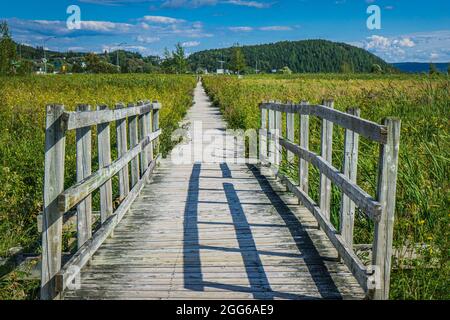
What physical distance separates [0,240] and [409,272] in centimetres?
386

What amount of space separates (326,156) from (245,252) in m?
1.33

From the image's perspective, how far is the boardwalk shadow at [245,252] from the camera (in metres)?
3.88

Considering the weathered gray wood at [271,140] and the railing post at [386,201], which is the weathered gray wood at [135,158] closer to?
the weathered gray wood at [271,140]

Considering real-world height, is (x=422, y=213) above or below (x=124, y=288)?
above

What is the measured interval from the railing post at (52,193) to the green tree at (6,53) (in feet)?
197

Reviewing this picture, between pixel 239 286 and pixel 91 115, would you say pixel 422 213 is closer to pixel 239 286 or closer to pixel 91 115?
pixel 239 286

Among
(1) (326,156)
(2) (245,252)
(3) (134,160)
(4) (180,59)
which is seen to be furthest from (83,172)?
(4) (180,59)

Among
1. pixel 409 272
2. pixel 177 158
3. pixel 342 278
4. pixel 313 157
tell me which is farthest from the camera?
pixel 177 158

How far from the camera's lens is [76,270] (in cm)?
379

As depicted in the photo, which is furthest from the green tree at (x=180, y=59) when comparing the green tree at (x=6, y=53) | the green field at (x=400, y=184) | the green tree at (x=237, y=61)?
the green field at (x=400, y=184)

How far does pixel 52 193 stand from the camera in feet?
11.4

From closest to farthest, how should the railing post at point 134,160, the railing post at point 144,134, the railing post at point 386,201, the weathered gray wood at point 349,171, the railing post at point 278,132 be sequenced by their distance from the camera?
the railing post at point 386,201, the weathered gray wood at point 349,171, the railing post at point 134,160, the railing post at point 144,134, the railing post at point 278,132

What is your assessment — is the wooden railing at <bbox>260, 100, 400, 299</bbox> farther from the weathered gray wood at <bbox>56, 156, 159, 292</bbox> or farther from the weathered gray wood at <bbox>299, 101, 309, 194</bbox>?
the weathered gray wood at <bbox>56, 156, 159, 292</bbox>
